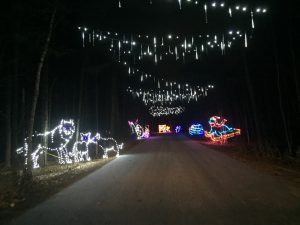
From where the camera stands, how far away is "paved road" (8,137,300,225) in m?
6.96

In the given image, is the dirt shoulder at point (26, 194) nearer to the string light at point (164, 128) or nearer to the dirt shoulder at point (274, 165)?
the dirt shoulder at point (274, 165)

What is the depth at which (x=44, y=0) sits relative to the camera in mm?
13891

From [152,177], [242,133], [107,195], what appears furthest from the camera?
[242,133]

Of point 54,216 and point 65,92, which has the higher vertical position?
point 65,92

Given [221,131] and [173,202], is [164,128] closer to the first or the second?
[221,131]

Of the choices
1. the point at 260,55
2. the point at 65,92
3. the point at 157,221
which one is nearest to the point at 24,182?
the point at 157,221

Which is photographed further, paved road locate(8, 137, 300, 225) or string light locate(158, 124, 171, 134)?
string light locate(158, 124, 171, 134)

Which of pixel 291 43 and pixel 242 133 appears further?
pixel 242 133

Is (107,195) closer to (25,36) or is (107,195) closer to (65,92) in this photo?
(25,36)

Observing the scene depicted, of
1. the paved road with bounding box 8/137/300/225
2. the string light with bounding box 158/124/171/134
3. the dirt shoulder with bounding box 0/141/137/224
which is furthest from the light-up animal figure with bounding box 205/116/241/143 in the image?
the string light with bounding box 158/124/171/134

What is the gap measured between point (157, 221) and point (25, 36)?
10.9 m

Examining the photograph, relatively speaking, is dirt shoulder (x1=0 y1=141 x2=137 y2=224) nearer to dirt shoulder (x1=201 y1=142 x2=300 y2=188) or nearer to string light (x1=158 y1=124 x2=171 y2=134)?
dirt shoulder (x1=201 y1=142 x2=300 y2=188)

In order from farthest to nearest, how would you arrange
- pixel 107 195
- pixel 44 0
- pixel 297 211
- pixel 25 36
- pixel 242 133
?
pixel 242 133 → pixel 25 36 → pixel 44 0 → pixel 107 195 → pixel 297 211

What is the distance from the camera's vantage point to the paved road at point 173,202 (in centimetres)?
696
